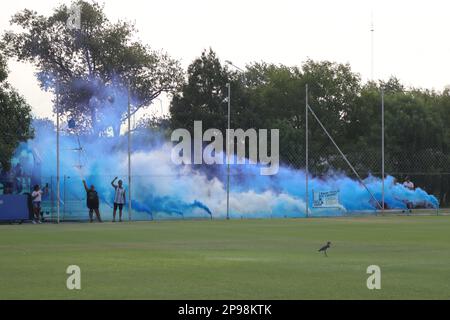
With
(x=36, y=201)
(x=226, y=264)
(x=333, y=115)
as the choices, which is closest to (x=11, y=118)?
(x=36, y=201)

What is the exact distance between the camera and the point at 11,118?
50.6 meters

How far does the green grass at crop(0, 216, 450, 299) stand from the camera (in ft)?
48.6

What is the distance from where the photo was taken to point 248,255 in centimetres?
2267

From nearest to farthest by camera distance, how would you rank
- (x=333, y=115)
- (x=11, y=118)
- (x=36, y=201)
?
(x=36, y=201) → (x=11, y=118) → (x=333, y=115)

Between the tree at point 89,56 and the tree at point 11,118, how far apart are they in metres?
22.5

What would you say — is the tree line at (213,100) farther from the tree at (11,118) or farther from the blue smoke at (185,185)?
the tree at (11,118)

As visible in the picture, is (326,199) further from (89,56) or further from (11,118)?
(89,56)

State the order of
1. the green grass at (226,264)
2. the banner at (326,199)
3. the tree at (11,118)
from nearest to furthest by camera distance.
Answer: the green grass at (226,264)
the tree at (11,118)
the banner at (326,199)

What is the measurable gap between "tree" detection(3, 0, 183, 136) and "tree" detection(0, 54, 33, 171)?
22501 millimetres

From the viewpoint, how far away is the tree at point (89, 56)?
75.7 metres

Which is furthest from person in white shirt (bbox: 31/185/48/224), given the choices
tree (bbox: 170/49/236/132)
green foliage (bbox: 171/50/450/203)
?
tree (bbox: 170/49/236/132)

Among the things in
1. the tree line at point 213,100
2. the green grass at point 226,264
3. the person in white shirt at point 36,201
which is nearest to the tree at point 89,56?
the tree line at point 213,100

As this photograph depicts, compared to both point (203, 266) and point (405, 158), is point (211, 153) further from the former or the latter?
point (203, 266)

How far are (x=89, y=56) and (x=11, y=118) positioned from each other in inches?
1118
